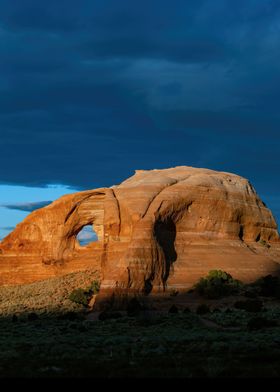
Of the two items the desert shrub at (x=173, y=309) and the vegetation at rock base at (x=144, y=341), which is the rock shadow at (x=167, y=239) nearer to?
the vegetation at rock base at (x=144, y=341)

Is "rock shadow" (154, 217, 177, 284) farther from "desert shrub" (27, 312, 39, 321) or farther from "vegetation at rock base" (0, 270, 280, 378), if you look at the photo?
"desert shrub" (27, 312, 39, 321)

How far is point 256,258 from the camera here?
49.1 meters

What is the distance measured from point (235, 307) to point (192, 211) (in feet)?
30.3

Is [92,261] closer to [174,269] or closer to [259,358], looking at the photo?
[174,269]

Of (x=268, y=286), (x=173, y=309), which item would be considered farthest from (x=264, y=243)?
(x=173, y=309)

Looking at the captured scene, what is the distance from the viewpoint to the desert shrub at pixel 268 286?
4362 centimetres

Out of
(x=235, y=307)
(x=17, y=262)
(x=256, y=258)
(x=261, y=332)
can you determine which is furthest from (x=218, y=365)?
(x=17, y=262)

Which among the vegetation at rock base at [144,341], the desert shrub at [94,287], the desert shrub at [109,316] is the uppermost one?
the desert shrub at [94,287]

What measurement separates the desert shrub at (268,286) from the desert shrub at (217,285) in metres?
1.27

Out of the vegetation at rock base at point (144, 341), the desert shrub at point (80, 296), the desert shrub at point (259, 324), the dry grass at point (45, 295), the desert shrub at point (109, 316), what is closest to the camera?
the vegetation at rock base at point (144, 341)

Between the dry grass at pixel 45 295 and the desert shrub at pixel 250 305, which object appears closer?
the desert shrub at pixel 250 305

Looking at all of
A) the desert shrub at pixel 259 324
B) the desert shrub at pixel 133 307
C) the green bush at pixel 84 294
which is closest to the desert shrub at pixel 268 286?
the desert shrub at pixel 133 307

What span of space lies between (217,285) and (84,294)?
10.1 metres

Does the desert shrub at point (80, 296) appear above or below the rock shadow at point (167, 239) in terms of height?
below
